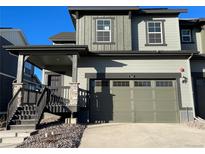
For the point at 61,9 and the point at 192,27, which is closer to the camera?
the point at 61,9

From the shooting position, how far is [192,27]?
1236 cm

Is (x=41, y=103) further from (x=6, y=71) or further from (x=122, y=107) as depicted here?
(x=6, y=71)

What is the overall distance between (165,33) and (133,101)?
470cm

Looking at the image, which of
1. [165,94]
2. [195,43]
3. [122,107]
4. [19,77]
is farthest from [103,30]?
[195,43]

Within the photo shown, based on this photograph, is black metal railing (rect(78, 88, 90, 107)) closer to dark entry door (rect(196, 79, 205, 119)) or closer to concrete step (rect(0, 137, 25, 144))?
concrete step (rect(0, 137, 25, 144))

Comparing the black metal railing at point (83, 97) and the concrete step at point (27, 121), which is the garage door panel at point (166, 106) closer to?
the black metal railing at point (83, 97)

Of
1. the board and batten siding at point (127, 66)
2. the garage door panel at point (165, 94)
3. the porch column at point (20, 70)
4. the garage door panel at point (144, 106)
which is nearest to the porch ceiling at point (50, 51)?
the porch column at point (20, 70)

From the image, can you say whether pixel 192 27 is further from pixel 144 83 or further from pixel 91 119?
pixel 91 119

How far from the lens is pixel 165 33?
11.3 m

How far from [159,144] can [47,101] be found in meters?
5.06

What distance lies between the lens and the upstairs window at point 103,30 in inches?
436

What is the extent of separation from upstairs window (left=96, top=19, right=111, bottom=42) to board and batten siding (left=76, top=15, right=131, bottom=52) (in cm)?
18
